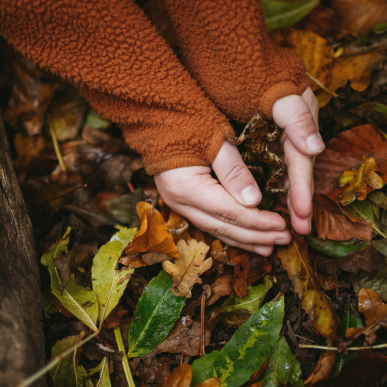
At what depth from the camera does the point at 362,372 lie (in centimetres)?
122

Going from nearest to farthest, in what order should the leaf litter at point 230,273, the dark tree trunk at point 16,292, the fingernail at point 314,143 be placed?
1. the dark tree trunk at point 16,292
2. the leaf litter at point 230,273
3. the fingernail at point 314,143

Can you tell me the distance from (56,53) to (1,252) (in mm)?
1023

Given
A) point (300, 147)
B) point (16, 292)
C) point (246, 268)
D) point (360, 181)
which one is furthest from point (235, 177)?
point (16, 292)

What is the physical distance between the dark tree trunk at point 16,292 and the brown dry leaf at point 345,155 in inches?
62.4

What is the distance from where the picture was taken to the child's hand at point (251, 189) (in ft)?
4.76

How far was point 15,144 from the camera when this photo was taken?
2.17m

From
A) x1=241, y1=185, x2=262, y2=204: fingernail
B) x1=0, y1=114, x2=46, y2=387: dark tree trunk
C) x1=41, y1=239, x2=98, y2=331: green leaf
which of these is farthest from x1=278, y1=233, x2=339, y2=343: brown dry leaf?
x1=0, y1=114, x2=46, y2=387: dark tree trunk

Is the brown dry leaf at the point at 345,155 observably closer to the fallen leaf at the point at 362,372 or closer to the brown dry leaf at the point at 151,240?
the fallen leaf at the point at 362,372

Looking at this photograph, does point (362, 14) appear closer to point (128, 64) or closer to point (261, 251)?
point (128, 64)

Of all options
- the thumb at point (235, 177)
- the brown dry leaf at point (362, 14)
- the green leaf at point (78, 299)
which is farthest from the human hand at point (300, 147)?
the green leaf at point (78, 299)

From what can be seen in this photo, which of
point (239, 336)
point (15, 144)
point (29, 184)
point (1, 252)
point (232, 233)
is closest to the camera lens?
point (1, 252)

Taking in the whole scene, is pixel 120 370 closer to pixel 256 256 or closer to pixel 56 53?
pixel 256 256

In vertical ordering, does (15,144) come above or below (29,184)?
above

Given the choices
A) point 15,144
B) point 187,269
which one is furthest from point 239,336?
point 15,144
